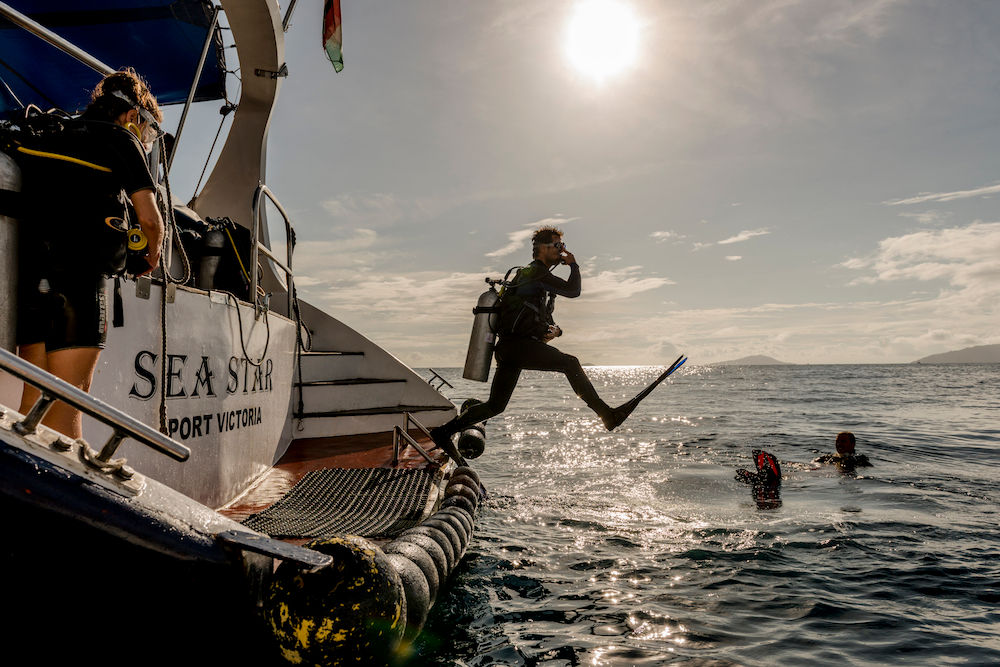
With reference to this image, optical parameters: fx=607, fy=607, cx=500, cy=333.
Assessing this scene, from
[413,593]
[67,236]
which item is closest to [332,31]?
[67,236]

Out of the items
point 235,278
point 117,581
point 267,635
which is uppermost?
point 235,278

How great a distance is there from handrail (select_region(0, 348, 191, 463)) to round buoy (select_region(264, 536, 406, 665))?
30.5 inches

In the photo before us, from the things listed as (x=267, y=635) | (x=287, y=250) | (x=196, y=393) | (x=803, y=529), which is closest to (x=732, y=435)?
(x=803, y=529)

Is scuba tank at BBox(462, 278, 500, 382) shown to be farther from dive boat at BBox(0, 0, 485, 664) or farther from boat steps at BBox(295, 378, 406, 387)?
boat steps at BBox(295, 378, 406, 387)

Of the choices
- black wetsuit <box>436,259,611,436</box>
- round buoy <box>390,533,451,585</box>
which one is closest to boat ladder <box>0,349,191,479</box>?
round buoy <box>390,533,451,585</box>

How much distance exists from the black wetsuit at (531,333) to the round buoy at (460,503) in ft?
3.43

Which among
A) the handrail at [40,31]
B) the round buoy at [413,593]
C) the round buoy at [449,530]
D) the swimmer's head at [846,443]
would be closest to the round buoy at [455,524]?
the round buoy at [449,530]

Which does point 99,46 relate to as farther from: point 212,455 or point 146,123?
point 146,123

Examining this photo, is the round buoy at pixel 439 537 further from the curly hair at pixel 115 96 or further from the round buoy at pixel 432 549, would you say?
the curly hair at pixel 115 96

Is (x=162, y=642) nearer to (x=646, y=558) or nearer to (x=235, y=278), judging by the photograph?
(x=646, y=558)

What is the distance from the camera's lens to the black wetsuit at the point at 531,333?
20.7 feet

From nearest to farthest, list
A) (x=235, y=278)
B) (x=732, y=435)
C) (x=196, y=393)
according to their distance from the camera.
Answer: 1. (x=196, y=393)
2. (x=235, y=278)
3. (x=732, y=435)

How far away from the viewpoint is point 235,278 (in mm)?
7168

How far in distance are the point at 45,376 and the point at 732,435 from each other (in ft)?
54.4
